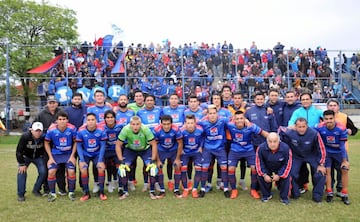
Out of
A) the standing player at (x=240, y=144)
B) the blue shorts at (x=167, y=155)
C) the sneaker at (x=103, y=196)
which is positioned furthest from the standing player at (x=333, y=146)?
the sneaker at (x=103, y=196)

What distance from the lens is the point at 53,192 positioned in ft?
20.7

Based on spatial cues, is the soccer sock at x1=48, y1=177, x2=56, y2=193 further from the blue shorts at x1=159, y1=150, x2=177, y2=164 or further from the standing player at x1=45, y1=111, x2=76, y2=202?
the blue shorts at x1=159, y1=150, x2=177, y2=164

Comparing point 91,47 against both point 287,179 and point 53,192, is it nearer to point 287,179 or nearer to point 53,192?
point 53,192

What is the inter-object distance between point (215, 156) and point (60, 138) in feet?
9.31

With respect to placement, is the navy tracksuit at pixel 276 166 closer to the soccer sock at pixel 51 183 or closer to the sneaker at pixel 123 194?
the sneaker at pixel 123 194

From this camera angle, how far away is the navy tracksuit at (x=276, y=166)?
5.95 m

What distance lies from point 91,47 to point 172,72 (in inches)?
161

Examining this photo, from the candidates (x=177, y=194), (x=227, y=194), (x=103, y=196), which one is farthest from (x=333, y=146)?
(x=103, y=196)

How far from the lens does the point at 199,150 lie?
674cm

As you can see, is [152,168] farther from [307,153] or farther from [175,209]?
[307,153]

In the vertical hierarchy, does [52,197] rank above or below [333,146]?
below

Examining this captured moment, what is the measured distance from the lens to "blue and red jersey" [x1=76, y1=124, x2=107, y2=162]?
21.0 ft

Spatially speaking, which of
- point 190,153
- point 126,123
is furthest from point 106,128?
point 190,153

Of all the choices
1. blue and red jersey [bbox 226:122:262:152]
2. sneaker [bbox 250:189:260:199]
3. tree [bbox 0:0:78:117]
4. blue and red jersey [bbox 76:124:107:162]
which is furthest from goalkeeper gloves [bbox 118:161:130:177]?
tree [bbox 0:0:78:117]
